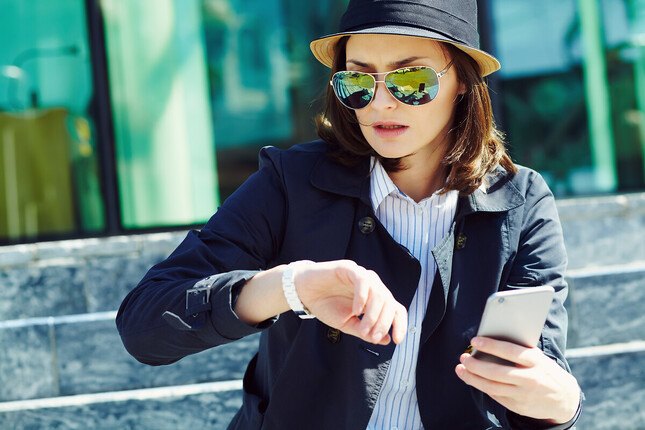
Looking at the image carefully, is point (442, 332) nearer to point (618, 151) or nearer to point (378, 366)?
point (378, 366)

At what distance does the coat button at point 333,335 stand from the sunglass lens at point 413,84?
590 millimetres

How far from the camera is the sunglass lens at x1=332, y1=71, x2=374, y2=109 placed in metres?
2.36

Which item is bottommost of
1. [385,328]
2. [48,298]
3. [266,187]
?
[48,298]

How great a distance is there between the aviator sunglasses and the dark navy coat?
0.19 meters

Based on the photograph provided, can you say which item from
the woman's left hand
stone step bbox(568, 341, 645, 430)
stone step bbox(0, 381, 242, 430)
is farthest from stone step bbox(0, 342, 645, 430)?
the woman's left hand

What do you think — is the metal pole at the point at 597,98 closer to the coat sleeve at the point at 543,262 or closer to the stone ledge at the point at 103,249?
the stone ledge at the point at 103,249

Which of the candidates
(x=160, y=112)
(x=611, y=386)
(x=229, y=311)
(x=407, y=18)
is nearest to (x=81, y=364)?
(x=160, y=112)

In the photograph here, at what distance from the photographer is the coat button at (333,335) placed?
230 centimetres

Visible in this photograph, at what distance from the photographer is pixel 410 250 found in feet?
7.97

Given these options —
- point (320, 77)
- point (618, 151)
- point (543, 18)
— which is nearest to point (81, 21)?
point (320, 77)

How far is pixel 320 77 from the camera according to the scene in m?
5.86

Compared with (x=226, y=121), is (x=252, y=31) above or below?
above

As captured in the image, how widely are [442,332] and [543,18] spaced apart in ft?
13.5

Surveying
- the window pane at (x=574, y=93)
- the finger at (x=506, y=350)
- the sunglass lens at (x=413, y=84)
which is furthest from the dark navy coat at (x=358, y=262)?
the window pane at (x=574, y=93)
